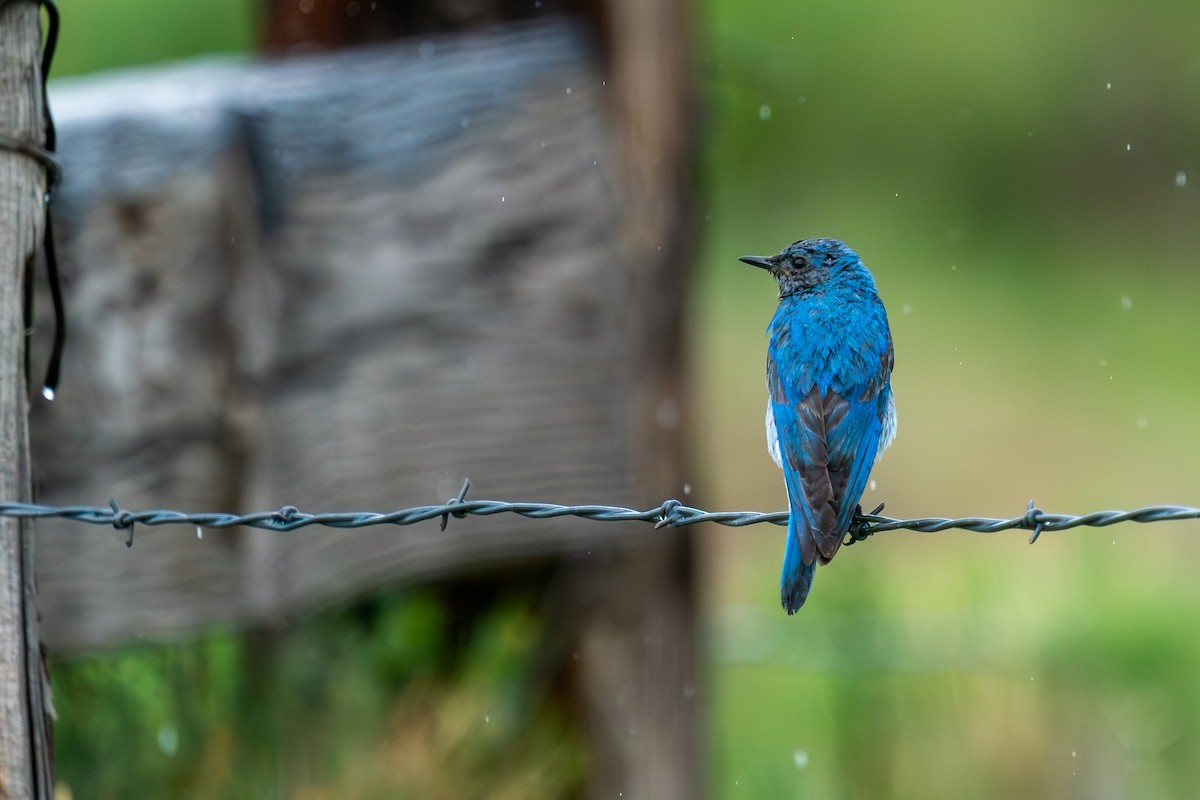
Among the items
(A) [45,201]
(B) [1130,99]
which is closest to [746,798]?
(A) [45,201]

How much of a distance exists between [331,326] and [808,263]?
48.2 inches

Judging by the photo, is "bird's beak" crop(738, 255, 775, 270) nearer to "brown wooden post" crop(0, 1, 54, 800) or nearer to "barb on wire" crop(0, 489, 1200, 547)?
"barb on wire" crop(0, 489, 1200, 547)

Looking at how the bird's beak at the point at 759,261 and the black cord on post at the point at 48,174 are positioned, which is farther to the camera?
the bird's beak at the point at 759,261

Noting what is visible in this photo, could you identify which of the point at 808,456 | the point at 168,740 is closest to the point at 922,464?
the point at 168,740

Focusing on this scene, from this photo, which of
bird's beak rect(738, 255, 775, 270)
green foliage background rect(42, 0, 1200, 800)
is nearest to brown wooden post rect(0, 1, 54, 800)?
green foliage background rect(42, 0, 1200, 800)

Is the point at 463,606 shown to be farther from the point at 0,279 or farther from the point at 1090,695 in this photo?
the point at 1090,695

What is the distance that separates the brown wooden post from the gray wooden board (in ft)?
2.63

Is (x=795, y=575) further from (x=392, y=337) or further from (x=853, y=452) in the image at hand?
(x=392, y=337)

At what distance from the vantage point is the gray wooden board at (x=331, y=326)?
3.29 m

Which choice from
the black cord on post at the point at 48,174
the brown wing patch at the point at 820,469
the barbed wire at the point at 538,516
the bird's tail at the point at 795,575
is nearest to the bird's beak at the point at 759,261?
the brown wing patch at the point at 820,469

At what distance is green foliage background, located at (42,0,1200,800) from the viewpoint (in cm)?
371

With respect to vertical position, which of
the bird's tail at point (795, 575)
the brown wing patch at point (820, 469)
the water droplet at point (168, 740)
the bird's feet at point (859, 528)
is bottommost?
the water droplet at point (168, 740)

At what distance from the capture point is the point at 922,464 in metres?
15.2

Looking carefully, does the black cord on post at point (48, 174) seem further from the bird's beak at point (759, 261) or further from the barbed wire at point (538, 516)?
the bird's beak at point (759, 261)
